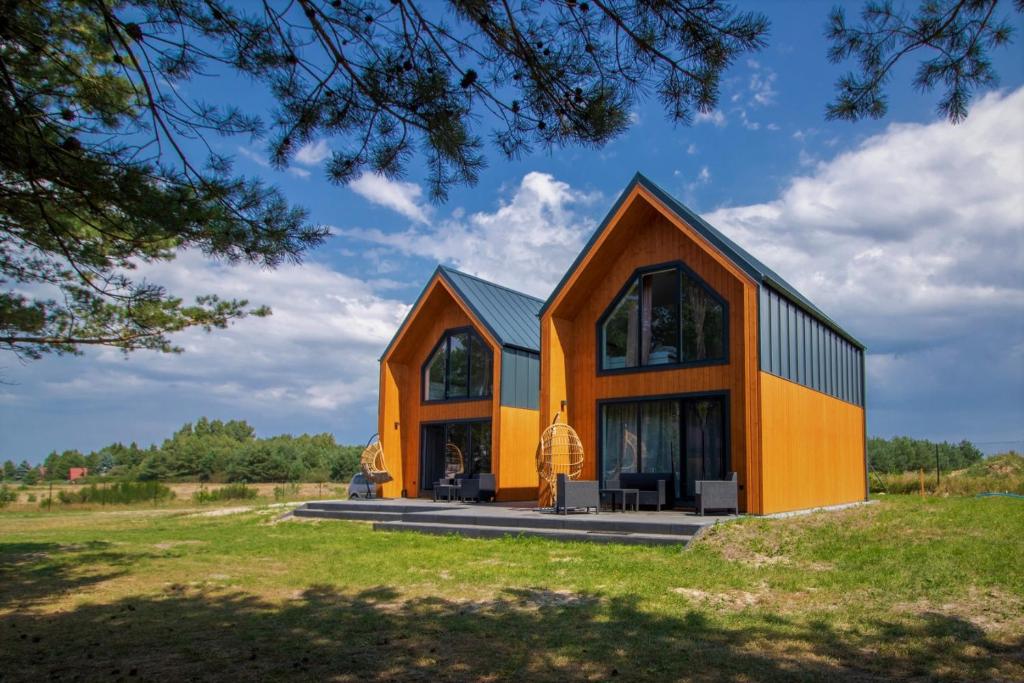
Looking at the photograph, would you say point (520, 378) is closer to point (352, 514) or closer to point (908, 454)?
point (352, 514)

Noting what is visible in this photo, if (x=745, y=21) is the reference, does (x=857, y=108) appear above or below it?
below

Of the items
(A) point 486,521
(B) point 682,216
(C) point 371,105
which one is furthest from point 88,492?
(C) point 371,105

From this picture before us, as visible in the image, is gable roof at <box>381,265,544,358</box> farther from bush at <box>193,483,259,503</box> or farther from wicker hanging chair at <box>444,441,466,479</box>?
bush at <box>193,483,259,503</box>

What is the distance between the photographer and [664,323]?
49.2 feet

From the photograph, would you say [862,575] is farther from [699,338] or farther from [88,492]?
[88,492]

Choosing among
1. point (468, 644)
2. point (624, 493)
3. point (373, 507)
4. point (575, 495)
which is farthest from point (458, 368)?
point (468, 644)

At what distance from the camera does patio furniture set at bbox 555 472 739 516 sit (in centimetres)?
1248

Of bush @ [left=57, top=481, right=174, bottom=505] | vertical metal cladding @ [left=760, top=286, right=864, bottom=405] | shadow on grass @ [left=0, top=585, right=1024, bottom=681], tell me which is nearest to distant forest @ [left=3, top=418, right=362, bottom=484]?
bush @ [left=57, top=481, right=174, bottom=505]

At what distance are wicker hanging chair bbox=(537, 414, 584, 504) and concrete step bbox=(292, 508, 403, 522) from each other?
299 centimetres

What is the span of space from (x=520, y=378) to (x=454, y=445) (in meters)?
2.83

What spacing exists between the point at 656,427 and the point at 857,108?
10136 mm

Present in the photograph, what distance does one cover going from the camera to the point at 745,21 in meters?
5.04

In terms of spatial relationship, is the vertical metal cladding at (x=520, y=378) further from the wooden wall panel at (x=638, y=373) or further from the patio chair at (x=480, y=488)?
the wooden wall panel at (x=638, y=373)

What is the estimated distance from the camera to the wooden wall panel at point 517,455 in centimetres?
1819
